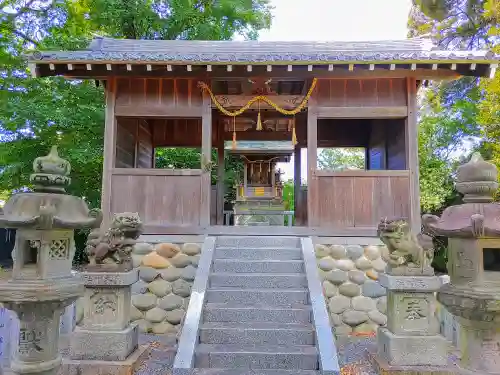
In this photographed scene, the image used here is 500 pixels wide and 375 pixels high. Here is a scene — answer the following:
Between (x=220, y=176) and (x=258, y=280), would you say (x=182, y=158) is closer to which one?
(x=220, y=176)

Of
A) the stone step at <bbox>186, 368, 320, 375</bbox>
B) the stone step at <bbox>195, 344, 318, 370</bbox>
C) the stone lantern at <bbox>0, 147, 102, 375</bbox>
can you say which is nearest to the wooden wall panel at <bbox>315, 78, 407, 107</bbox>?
the stone step at <bbox>195, 344, 318, 370</bbox>

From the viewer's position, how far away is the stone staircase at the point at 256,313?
4.35 m

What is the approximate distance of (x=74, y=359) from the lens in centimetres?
439

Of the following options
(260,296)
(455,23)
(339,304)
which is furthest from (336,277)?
(455,23)

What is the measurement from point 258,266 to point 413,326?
2.41 metres

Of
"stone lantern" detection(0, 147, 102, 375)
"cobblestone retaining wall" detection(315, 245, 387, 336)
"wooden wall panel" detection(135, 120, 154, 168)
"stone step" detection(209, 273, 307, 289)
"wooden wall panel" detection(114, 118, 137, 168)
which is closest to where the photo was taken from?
"stone lantern" detection(0, 147, 102, 375)

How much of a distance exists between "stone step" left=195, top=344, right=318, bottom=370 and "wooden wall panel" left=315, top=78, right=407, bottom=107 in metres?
4.69

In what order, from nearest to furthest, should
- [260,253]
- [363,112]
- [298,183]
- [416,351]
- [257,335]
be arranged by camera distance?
[416,351] → [257,335] → [260,253] → [363,112] → [298,183]

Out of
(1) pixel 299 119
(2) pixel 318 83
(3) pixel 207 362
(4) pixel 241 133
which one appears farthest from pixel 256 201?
(3) pixel 207 362

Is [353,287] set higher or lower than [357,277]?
lower

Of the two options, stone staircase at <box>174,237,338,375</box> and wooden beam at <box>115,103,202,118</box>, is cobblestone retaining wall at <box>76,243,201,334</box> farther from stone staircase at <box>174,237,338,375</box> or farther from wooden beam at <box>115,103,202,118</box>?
wooden beam at <box>115,103,202,118</box>

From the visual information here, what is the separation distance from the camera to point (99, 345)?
4.43m

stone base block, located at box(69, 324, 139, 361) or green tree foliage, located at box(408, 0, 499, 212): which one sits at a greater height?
green tree foliage, located at box(408, 0, 499, 212)

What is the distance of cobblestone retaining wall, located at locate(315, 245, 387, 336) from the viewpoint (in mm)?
5992
